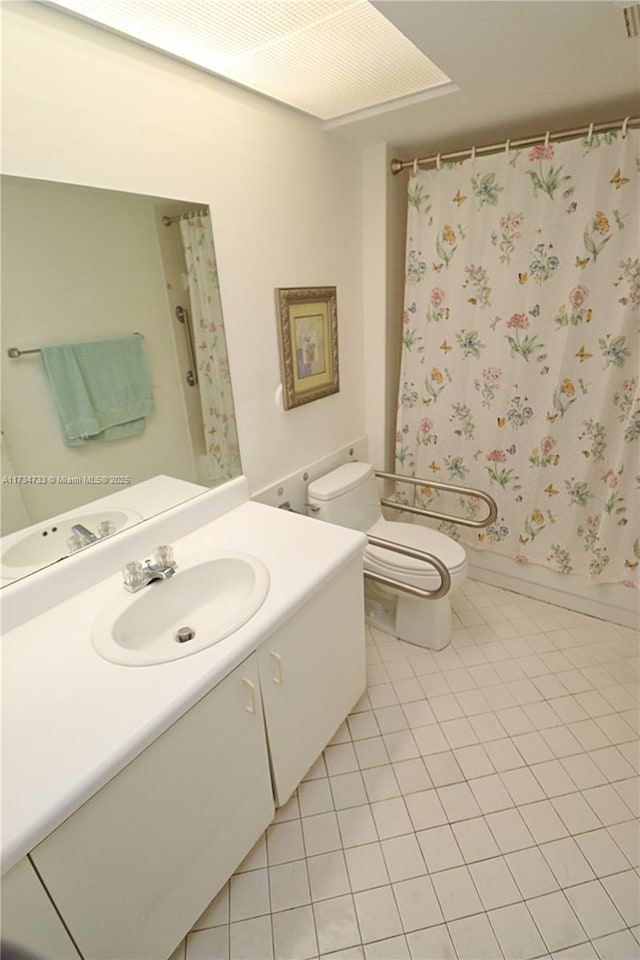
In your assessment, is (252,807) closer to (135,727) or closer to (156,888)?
(156,888)

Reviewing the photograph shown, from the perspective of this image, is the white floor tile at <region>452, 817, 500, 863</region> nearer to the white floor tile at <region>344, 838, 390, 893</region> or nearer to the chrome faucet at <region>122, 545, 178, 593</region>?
the white floor tile at <region>344, 838, 390, 893</region>

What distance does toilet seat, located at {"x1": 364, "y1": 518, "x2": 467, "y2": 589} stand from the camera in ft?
5.94

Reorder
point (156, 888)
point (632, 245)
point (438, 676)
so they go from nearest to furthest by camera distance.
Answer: point (156, 888) → point (632, 245) → point (438, 676)

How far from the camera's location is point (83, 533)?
1.19 metres

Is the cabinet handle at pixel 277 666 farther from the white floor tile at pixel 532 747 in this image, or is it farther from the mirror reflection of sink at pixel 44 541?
the white floor tile at pixel 532 747

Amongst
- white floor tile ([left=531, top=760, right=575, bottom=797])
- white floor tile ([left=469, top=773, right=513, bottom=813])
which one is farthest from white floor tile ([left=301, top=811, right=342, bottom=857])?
white floor tile ([left=531, top=760, right=575, bottom=797])

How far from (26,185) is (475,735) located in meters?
2.03

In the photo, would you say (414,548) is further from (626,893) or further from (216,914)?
(216,914)

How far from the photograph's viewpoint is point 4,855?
62cm

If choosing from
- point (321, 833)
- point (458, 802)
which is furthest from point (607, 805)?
point (321, 833)

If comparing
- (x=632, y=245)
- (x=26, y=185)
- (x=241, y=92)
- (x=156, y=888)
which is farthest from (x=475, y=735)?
(x=241, y=92)

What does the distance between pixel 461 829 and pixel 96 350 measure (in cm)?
168

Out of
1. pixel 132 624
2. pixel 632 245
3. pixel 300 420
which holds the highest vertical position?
pixel 632 245

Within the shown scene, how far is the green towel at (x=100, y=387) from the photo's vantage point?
1103 millimetres
